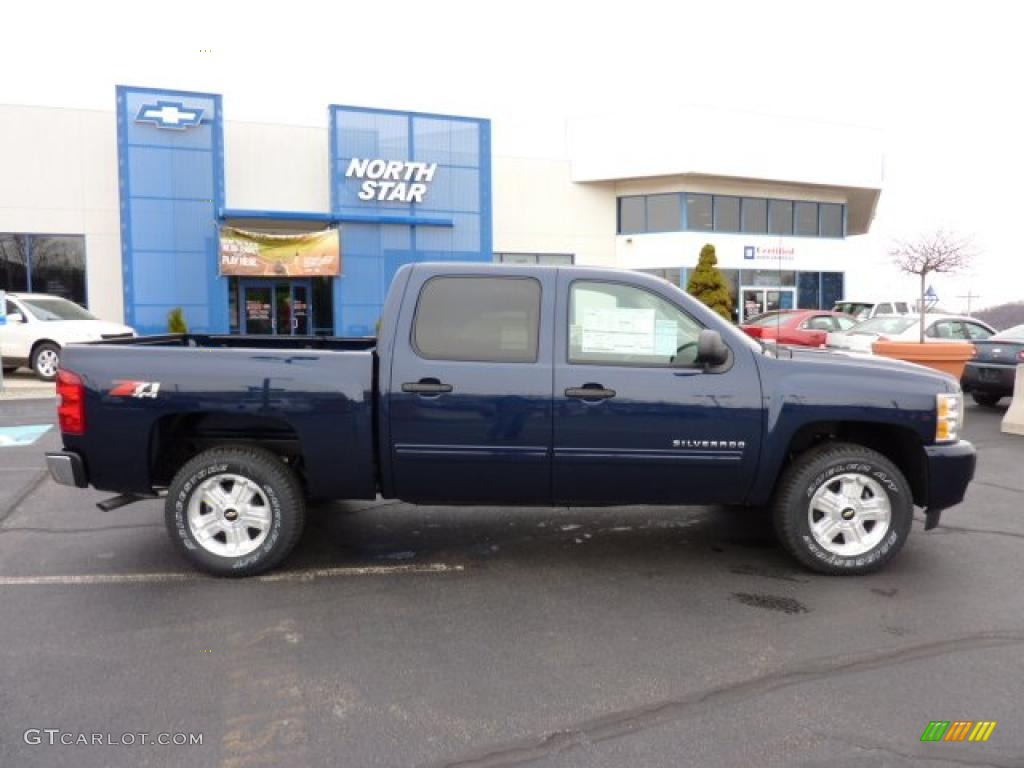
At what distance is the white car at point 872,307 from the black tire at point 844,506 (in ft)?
77.2

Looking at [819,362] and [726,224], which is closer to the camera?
[819,362]

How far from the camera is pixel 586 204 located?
31.2 m

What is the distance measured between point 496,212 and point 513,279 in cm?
2527

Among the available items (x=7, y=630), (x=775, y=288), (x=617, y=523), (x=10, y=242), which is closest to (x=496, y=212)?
(x=775, y=288)

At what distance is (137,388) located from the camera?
4836 millimetres

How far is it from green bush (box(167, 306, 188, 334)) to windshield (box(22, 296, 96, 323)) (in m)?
5.67

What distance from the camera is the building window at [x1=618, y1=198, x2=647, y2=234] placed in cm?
3166

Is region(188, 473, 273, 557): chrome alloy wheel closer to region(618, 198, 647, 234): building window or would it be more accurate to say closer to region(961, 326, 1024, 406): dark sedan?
region(961, 326, 1024, 406): dark sedan

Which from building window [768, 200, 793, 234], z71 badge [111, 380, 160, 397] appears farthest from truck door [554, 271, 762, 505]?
building window [768, 200, 793, 234]

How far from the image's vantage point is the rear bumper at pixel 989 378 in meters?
12.2

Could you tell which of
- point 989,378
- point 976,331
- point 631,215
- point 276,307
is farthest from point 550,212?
point 989,378

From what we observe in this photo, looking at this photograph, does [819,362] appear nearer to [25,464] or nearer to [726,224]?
[25,464]

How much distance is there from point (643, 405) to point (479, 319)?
1.10 meters

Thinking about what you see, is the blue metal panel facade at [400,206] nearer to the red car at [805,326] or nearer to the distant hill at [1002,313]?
the red car at [805,326]
